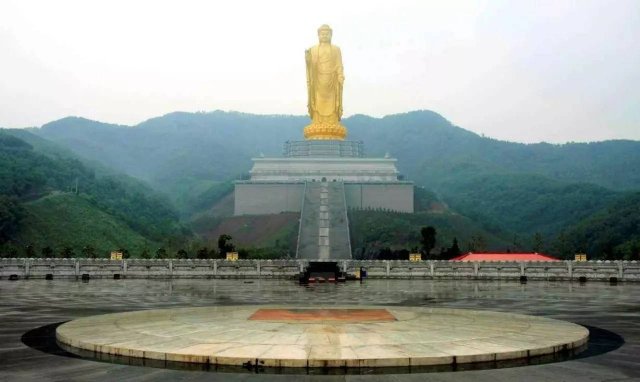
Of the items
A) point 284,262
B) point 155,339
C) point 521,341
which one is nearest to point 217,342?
point 155,339

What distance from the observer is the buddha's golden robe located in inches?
2694

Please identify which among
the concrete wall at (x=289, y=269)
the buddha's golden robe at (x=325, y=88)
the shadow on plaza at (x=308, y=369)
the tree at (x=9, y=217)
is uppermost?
the buddha's golden robe at (x=325, y=88)

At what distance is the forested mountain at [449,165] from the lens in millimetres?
94062

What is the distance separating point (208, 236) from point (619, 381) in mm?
59238

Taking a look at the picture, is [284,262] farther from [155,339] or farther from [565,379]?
[565,379]

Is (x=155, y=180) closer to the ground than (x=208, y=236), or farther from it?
farther from it

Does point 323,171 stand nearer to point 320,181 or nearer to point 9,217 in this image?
point 320,181

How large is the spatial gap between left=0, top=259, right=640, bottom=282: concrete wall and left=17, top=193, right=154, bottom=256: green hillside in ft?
40.5

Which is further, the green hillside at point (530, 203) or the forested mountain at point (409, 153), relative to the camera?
the forested mountain at point (409, 153)

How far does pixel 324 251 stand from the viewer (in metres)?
48.8

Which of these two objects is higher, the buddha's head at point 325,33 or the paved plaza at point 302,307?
the buddha's head at point 325,33

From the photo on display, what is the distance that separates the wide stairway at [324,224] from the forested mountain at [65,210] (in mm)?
12322

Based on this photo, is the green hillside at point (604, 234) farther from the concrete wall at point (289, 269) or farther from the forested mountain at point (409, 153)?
the forested mountain at point (409, 153)

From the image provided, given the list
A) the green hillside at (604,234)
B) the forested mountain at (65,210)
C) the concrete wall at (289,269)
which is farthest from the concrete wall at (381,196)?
the concrete wall at (289,269)
